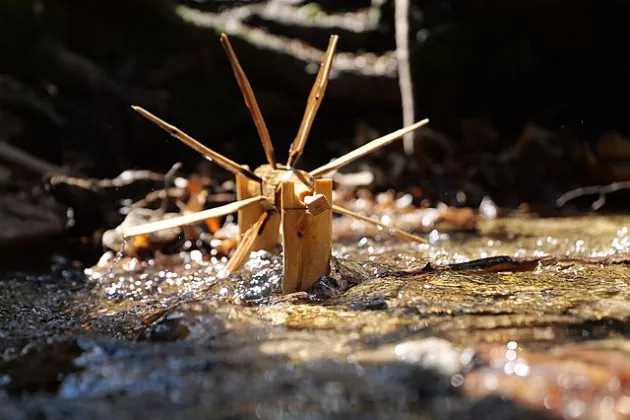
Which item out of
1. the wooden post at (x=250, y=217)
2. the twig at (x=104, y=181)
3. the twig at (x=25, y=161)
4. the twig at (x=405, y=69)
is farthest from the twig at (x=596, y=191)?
the twig at (x=25, y=161)

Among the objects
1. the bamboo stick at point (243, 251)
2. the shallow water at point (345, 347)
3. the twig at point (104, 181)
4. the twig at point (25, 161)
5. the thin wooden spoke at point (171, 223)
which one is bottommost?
the shallow water at point (345, 347)

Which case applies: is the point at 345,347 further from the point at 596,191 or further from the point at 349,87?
the point at 349,87

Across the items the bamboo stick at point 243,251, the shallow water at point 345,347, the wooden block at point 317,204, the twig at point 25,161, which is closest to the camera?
the shallow water at point 345,347

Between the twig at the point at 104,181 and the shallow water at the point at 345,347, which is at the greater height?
the twig at the point at 104,181

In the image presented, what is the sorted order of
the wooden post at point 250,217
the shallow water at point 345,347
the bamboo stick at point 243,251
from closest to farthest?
the shallow water at point 345,347, the bamboo stick at point 243,251, the wooden post at point 250,217

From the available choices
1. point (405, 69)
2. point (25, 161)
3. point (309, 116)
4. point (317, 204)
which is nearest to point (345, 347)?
point (317, 204)

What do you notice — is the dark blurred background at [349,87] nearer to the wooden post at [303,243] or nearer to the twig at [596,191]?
the twig at [596,191]

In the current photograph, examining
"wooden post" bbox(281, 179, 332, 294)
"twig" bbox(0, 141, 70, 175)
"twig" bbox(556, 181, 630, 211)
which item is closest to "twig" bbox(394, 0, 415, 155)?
"twig" bbox(556, 181, 630, 211)
